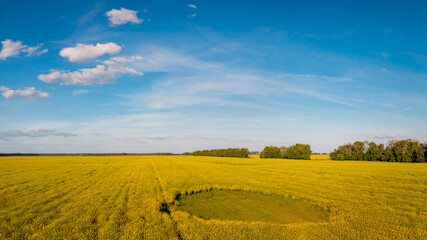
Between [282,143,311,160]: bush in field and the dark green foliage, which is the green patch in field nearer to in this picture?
[282,143,311,160]: bush in field

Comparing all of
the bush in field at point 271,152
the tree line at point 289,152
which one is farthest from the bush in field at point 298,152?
the bush in field at point 271,152

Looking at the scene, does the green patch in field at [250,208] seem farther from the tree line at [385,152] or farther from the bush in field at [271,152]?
the bush in field at [271,152]

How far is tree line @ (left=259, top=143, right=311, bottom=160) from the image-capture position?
11869 centimetres

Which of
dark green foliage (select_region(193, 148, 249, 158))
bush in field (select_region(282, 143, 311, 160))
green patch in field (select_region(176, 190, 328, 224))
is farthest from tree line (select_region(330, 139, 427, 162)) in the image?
green patch in field (select_region(176, 190, 328, 224))

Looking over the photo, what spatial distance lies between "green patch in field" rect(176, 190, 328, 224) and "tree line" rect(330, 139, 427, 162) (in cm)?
9675

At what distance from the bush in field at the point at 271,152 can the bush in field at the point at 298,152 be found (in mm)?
4467

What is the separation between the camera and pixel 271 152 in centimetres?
13238

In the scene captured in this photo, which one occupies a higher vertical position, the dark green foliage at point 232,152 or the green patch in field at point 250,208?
the green patch in field at point 250,208

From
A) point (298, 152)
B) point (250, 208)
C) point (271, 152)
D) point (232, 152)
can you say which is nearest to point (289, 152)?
point (298, 152)

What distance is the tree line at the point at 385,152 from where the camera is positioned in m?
85.9

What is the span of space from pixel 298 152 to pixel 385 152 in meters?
37.3

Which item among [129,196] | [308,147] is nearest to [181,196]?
[129,196]

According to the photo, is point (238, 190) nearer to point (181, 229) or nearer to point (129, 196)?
point (129, 196)

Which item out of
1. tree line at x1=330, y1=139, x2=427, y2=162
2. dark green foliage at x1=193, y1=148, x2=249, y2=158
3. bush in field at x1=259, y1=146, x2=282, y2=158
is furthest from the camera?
dark green foliage at x1=193, y1=148, x2=249, y2=158
